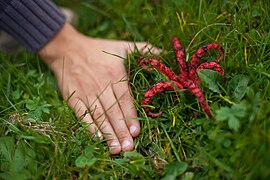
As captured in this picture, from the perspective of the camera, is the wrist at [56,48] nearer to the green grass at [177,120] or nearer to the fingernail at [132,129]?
the green grass at [177,120]

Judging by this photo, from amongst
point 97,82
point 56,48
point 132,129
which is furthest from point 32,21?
point 132,129

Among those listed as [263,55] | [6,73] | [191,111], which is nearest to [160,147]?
[191,111]

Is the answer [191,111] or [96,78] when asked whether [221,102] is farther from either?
[96,78]

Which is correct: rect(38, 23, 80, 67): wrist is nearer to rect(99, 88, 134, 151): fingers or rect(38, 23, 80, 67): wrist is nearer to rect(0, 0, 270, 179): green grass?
rect(0, 0, 270, 179): green grass

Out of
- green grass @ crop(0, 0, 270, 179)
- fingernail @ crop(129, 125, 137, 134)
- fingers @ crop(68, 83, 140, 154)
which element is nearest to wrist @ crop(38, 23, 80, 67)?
green grass @ crop(0, 0, 270, 179)

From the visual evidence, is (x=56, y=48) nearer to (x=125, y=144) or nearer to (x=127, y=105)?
(x=127, y=105)

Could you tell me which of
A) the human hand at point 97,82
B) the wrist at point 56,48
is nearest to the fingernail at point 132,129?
the human hand at point 97,82
